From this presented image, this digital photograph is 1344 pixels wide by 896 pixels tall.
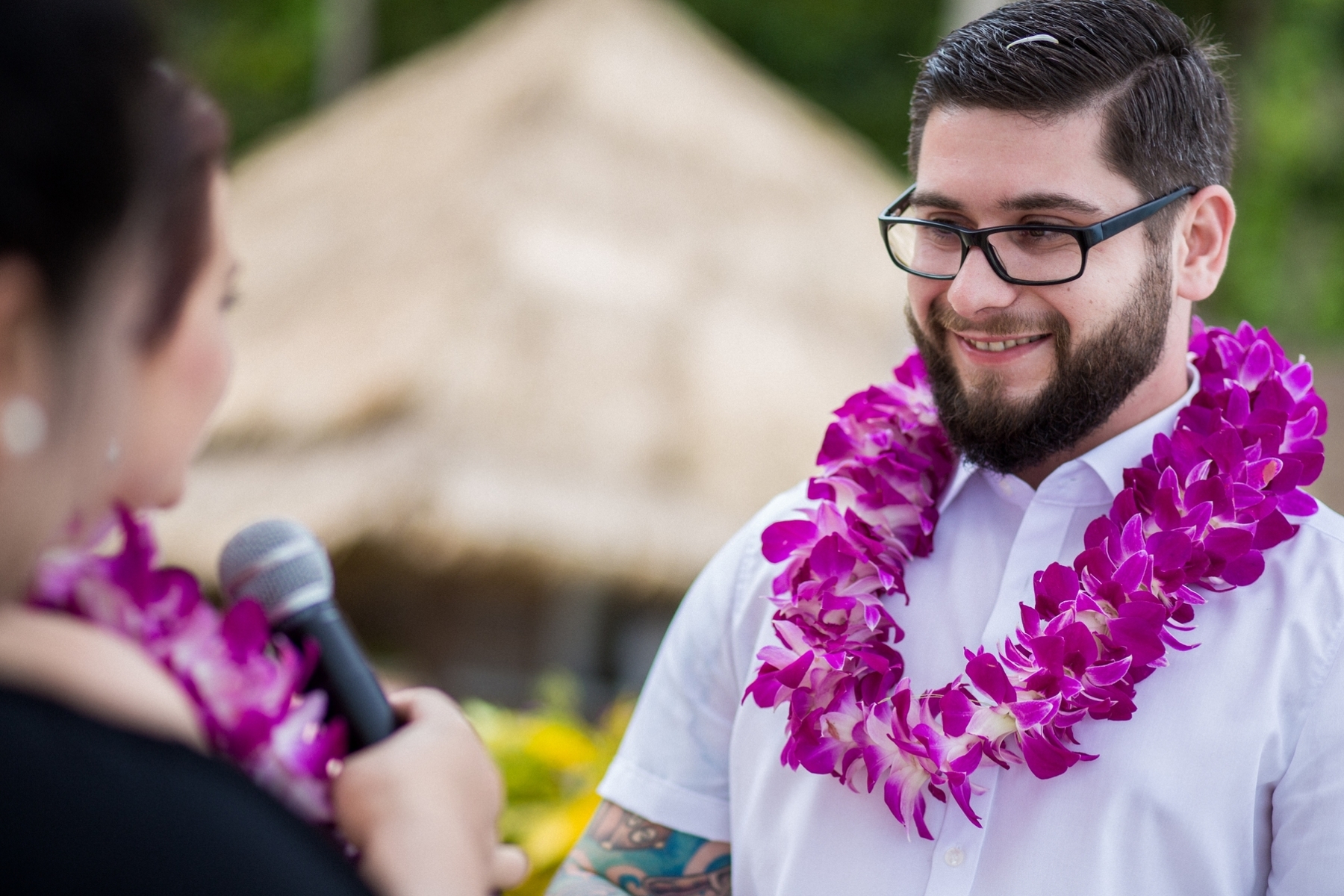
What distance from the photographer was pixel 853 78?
1689 centimetres

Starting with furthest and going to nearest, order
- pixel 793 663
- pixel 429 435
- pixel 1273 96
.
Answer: pixel 1273 96, pixel 429 435, pixel 793 663

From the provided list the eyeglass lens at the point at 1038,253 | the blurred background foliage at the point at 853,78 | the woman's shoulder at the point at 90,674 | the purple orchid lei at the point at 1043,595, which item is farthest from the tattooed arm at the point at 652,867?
the blurred background foliage at the point at 853,78

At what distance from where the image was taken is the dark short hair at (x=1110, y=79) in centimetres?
180

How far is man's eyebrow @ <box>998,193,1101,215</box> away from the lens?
1778mm

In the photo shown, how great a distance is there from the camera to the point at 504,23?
959cm

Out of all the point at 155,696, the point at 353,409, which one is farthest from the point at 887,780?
the point at 353,409

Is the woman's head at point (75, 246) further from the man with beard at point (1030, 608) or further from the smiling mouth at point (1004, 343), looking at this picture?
the smiling mouth at point (1004, 343)

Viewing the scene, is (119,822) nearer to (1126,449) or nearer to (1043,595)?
(1043,595)

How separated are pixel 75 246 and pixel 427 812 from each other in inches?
21.0

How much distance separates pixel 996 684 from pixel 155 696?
1.08 meters

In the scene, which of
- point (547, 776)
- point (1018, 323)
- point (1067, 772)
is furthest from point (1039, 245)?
point (547, 776)

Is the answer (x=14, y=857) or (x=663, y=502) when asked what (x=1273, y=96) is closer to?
(x=663, y=502)

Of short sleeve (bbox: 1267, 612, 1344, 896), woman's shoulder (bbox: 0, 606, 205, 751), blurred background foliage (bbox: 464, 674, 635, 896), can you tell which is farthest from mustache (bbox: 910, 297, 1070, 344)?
blurred background foliage (bbox: 464, 674, 635, 896)

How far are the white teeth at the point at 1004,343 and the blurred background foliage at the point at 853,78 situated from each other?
14058 mm
